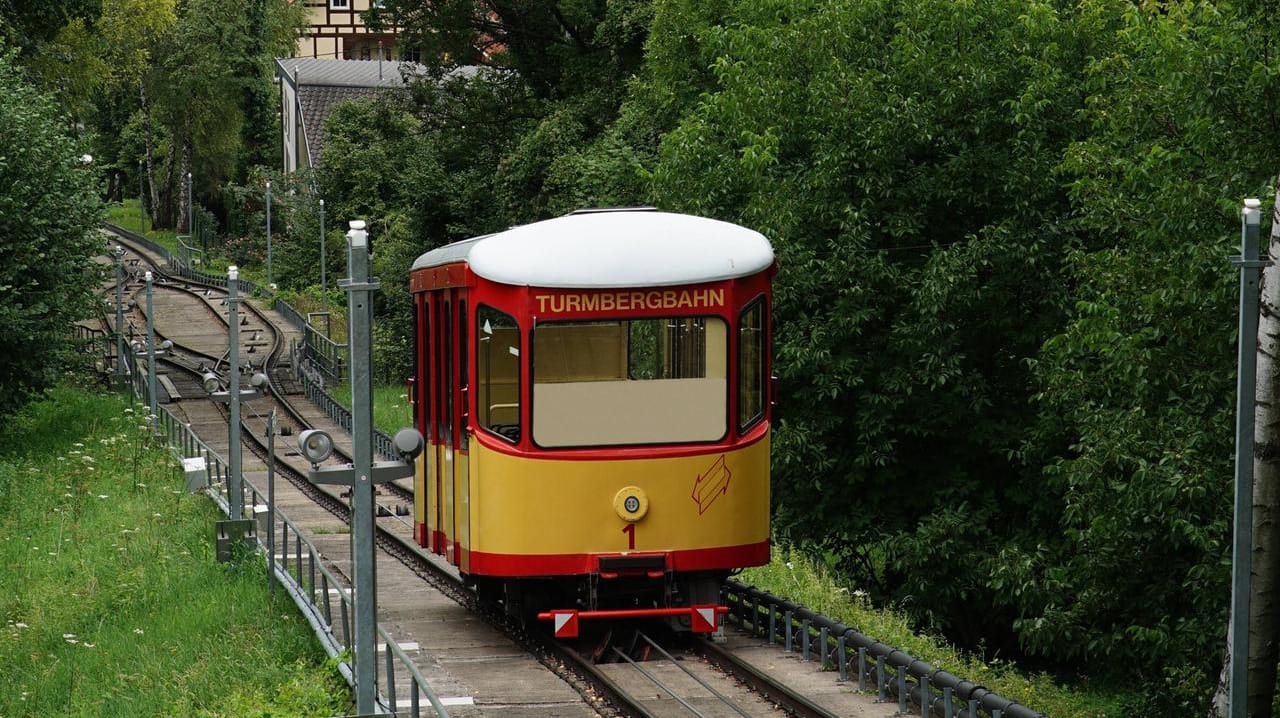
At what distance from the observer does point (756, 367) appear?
1557 centimetres

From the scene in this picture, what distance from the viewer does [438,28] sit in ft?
164

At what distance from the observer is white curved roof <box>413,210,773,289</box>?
49.0 ft

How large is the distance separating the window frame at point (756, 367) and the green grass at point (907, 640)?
2596mm

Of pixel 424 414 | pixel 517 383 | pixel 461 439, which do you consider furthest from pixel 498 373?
pixel 424 414

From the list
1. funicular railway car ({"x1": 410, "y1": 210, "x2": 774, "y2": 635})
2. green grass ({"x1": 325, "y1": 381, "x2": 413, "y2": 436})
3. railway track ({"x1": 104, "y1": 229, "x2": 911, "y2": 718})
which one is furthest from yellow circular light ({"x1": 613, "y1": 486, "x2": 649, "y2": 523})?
green grass ({"x1": 325, "y1": 381, "x2": 413, "y2": 436})

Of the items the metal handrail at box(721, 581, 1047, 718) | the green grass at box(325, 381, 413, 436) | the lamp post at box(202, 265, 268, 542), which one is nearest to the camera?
the metal handrail at box(721, 581, 1047, 718)

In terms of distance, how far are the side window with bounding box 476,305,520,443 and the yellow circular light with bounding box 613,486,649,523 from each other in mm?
1010

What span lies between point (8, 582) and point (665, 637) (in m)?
11.6

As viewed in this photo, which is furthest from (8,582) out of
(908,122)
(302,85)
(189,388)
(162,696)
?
(302,85)

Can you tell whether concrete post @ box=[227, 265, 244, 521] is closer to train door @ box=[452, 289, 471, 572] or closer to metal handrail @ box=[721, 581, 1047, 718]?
train door @ box=[452, 289, 471, 572]

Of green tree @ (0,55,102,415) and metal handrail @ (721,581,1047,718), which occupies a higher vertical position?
green tree @ (0,55,102,415)

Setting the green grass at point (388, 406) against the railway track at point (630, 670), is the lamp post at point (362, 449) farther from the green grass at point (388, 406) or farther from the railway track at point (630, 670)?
the green grass at point (388, 406)

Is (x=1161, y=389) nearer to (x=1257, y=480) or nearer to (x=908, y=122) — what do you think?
(x=1257, y=480)

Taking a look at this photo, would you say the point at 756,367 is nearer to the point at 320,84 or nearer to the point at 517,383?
the point at 517,383
